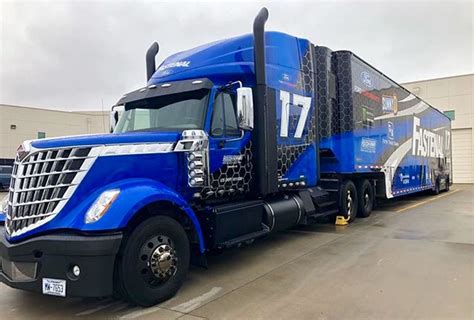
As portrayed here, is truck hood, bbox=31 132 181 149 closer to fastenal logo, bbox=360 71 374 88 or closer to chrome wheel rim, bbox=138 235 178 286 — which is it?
chrome wheel rim, bbox=138 235 178 286

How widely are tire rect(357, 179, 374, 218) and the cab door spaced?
5264mm

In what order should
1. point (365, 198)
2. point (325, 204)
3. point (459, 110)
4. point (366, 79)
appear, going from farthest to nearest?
point (459, 110) → point (365, 198) → point (366, 79) → point (325, 204)

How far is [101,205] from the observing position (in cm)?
416

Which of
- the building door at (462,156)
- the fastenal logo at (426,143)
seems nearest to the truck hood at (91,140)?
the fastenal logo at (426,143)

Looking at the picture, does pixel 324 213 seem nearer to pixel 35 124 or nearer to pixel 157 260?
pixel 157 260

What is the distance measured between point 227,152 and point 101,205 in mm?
2215

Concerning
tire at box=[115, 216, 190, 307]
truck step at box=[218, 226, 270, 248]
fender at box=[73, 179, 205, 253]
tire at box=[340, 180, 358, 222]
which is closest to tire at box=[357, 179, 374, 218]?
tire at box=[340, 180, 358, 222]

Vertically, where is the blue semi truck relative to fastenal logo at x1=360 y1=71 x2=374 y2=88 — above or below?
below

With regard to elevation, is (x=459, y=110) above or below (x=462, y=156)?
above

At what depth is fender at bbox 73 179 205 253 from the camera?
13.3 ft

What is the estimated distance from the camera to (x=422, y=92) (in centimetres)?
2927

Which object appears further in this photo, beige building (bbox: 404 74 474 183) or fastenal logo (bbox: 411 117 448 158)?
beige building (bbox: 404 74 474 183)

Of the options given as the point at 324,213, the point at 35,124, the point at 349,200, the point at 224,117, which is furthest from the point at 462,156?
the point at 35,124

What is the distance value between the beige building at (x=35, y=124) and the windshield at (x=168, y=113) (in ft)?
104
